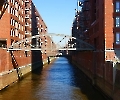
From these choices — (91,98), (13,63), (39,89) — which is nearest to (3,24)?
(13,63)

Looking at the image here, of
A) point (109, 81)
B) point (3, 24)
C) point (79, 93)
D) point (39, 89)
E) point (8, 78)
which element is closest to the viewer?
point (109, 81)

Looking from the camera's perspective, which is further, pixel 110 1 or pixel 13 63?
pixel 13 63

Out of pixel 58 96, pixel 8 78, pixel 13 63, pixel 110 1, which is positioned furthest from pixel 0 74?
pixel 110 1

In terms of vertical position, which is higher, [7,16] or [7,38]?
[7,16]

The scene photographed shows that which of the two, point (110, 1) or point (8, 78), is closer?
point (110, 1)

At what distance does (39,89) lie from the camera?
38.8 m

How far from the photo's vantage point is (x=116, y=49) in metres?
39.8

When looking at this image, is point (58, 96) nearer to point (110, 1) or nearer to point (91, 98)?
point (91, 98)

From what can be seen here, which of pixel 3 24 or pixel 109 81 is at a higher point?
pixel 3 24

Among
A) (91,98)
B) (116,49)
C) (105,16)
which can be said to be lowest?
(91,98)

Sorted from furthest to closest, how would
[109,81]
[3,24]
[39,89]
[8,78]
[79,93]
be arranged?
[3,24], [8,78], [39,89], [79,93], [109,81]

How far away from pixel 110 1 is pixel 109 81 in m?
12.6

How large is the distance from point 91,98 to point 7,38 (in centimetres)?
2486

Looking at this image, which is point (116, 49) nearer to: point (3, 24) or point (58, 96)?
point (58, 96)
